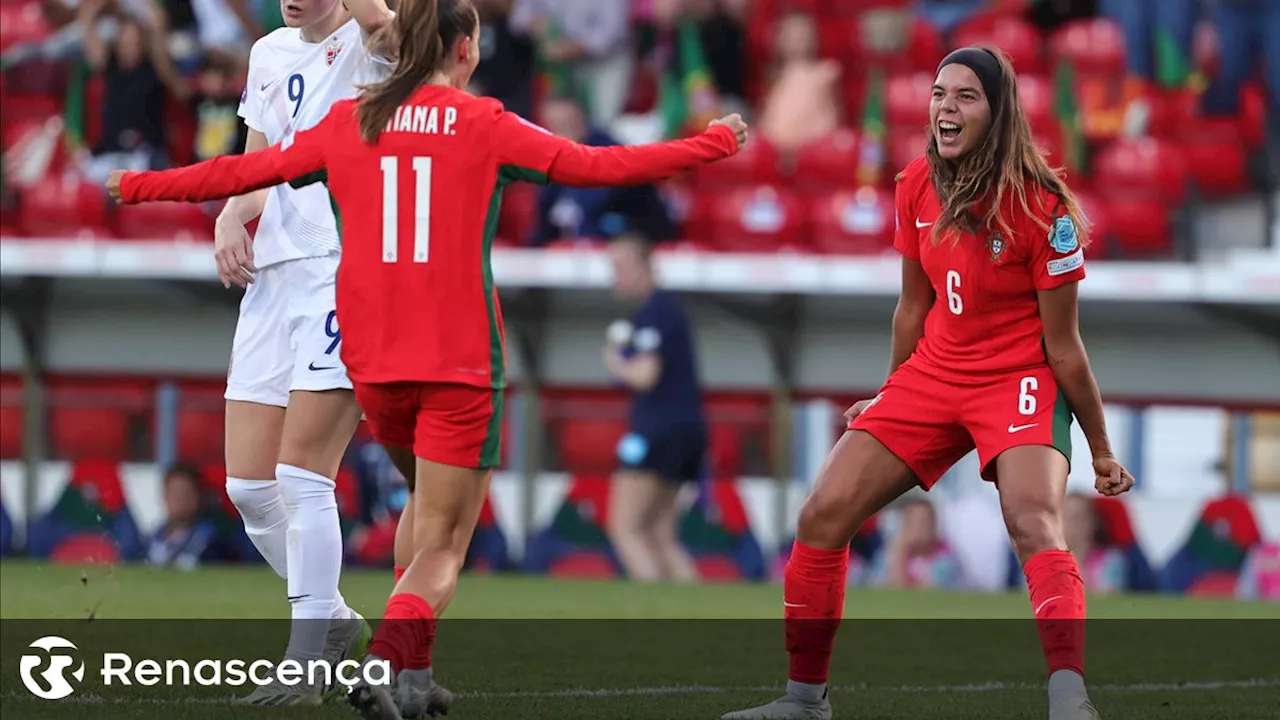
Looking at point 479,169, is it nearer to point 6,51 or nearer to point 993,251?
point 993,251

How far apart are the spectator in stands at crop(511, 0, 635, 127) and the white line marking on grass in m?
8.14

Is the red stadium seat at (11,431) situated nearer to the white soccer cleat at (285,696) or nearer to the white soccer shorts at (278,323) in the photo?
the white soccer shorts at (278,323)

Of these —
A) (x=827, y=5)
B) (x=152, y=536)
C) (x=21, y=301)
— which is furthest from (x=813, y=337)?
(x=21, y=301)

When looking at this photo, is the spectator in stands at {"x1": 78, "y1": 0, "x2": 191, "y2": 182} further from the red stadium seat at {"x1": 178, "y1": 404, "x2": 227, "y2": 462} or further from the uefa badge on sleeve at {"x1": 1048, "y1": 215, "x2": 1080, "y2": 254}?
the uefa badge on sleeve at {"x1": 1048, "y1": 215, "x2": 1080, "y2": 254}

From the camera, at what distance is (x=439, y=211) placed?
4.44m

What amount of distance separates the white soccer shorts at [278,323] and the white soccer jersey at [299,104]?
0.14ft

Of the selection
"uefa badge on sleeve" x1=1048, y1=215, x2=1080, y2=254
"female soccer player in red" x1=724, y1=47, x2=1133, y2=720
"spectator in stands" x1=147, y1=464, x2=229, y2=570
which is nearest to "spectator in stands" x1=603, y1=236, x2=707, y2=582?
"spectator in stands" x1=147, y1=464, x2=229, y2=570

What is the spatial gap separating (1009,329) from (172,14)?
1003 centimetres

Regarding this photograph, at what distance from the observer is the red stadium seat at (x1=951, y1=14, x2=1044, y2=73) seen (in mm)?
13406

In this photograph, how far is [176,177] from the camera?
4676 millimetres

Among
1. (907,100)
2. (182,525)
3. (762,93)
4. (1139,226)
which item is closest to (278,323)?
(182,525)

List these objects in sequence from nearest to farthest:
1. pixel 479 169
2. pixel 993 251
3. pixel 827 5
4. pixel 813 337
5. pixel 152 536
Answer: pixel 479 169
pixel 993 251
pixel 152 536
pixel 813 337
pixel 827 5

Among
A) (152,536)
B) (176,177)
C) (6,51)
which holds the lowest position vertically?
(152,536)

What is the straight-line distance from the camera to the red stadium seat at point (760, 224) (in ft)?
40.9
